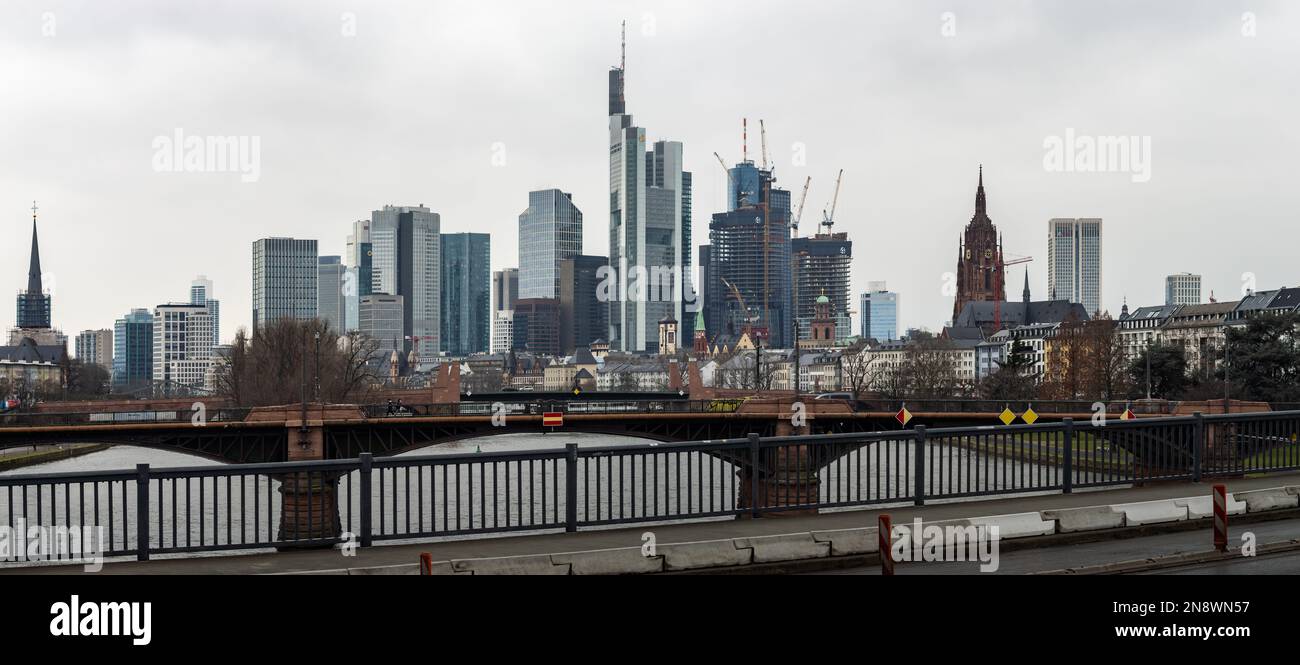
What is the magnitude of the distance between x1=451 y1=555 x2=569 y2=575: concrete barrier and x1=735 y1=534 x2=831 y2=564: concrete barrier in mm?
2083

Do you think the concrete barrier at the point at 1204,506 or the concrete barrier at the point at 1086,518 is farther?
the concrete barrier at the point at 1204,506

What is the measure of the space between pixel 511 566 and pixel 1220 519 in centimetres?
791

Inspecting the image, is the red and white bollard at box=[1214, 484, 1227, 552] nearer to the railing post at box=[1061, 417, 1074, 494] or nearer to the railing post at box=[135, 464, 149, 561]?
the railing post at box=[1061, 417, 1074, 494]

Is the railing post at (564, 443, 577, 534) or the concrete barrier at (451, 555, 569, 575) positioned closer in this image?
the concrete barrier at (451, 555, 569, 575)

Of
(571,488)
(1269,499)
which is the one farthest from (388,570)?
(1269,499)

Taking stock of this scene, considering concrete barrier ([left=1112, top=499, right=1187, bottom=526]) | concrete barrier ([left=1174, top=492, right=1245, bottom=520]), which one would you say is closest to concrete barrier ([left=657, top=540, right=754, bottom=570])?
concrete barrier ([left=1112, top=499, right=1187, bottom=526])

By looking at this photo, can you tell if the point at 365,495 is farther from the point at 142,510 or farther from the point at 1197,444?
the point at 1197,444

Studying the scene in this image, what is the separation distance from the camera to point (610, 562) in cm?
1330

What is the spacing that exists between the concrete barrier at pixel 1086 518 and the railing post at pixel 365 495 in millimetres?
8011

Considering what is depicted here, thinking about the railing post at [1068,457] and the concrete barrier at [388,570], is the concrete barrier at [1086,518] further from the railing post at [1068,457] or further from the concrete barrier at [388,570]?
the concrete barrier at [388,570]

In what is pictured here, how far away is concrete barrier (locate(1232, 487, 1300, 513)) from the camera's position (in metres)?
17.2

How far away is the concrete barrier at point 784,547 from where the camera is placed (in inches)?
544

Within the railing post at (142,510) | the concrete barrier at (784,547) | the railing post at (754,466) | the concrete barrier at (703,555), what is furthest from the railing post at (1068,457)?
the railing post at (142,510)
